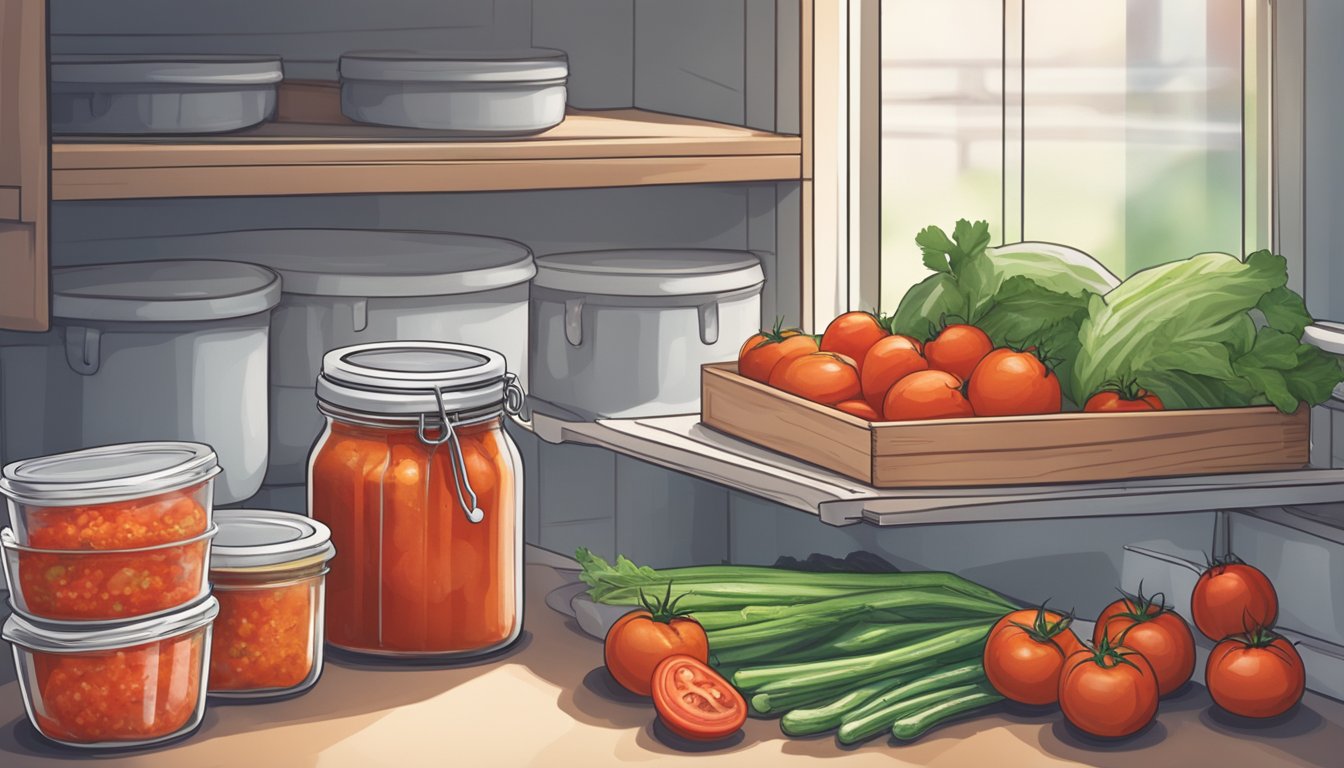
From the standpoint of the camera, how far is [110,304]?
150cm

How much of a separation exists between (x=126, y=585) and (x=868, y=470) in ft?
2.03

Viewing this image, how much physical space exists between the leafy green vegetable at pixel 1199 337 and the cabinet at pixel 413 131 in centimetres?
40

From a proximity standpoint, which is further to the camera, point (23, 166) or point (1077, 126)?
point (1077, 126)

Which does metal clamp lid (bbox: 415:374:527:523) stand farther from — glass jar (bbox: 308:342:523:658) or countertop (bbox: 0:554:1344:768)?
countertop (bbox: 0:554:1344:768)

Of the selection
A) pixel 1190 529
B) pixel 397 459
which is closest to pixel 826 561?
pixel 1190 529

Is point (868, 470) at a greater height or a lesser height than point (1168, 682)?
greater

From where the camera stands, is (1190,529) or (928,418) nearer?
(928,418)

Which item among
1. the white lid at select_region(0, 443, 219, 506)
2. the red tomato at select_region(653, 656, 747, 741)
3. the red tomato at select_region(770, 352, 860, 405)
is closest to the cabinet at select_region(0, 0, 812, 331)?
the white lid at select_region(0, 443, 219, 506)

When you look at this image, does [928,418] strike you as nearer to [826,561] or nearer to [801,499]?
[801,499]

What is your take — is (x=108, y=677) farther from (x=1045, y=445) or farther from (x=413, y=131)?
(x=1045, y=445)

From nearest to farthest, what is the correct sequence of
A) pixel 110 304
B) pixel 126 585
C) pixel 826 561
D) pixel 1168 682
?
pixel 126 585
pixel 1168 682
pixel 110 304
pixel 826 561

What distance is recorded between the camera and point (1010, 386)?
55.9 inches

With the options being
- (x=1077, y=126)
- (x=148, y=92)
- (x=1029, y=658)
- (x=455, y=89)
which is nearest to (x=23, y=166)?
(x=148, y=92)

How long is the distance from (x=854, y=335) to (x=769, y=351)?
84 millimetres
